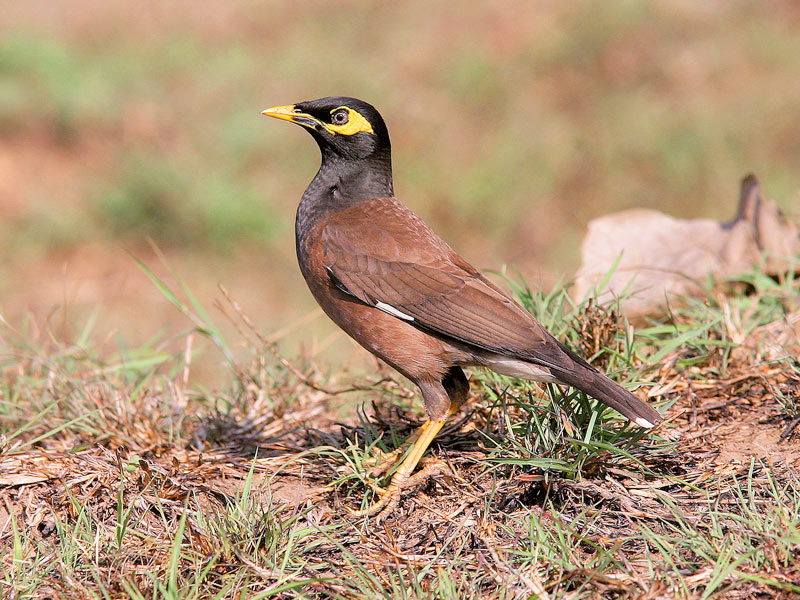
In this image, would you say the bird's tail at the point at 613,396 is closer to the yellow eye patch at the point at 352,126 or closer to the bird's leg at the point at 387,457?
the bird's leg at the point at 387,457

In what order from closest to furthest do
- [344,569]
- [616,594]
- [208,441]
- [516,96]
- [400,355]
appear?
[616,594] → [344,569] → [400,355] → [208,441] → [516,96]

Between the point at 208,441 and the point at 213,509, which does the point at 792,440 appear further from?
the point at 208,441

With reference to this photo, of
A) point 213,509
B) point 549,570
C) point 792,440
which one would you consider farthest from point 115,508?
point 792,440

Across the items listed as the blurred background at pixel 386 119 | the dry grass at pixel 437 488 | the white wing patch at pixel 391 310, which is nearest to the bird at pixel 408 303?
the white wing patch at pixel 391 310

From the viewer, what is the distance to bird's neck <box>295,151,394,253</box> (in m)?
3.89

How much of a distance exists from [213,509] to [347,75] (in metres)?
7.66

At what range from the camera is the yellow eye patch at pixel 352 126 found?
390 cm

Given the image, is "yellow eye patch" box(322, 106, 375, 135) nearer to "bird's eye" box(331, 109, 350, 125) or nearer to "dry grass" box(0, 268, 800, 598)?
"bird's eye" box(331, 109, 350, 125)

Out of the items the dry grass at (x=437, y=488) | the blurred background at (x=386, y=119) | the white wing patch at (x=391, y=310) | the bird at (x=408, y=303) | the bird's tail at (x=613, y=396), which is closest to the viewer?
the dry grass at (x=437, y=488)

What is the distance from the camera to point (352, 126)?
392cm

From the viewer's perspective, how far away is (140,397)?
4.11m

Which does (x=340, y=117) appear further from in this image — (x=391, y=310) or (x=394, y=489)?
(x=394, y=489)

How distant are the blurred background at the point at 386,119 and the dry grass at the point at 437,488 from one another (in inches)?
85.5

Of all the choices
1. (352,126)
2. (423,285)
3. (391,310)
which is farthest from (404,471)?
(352,126)
